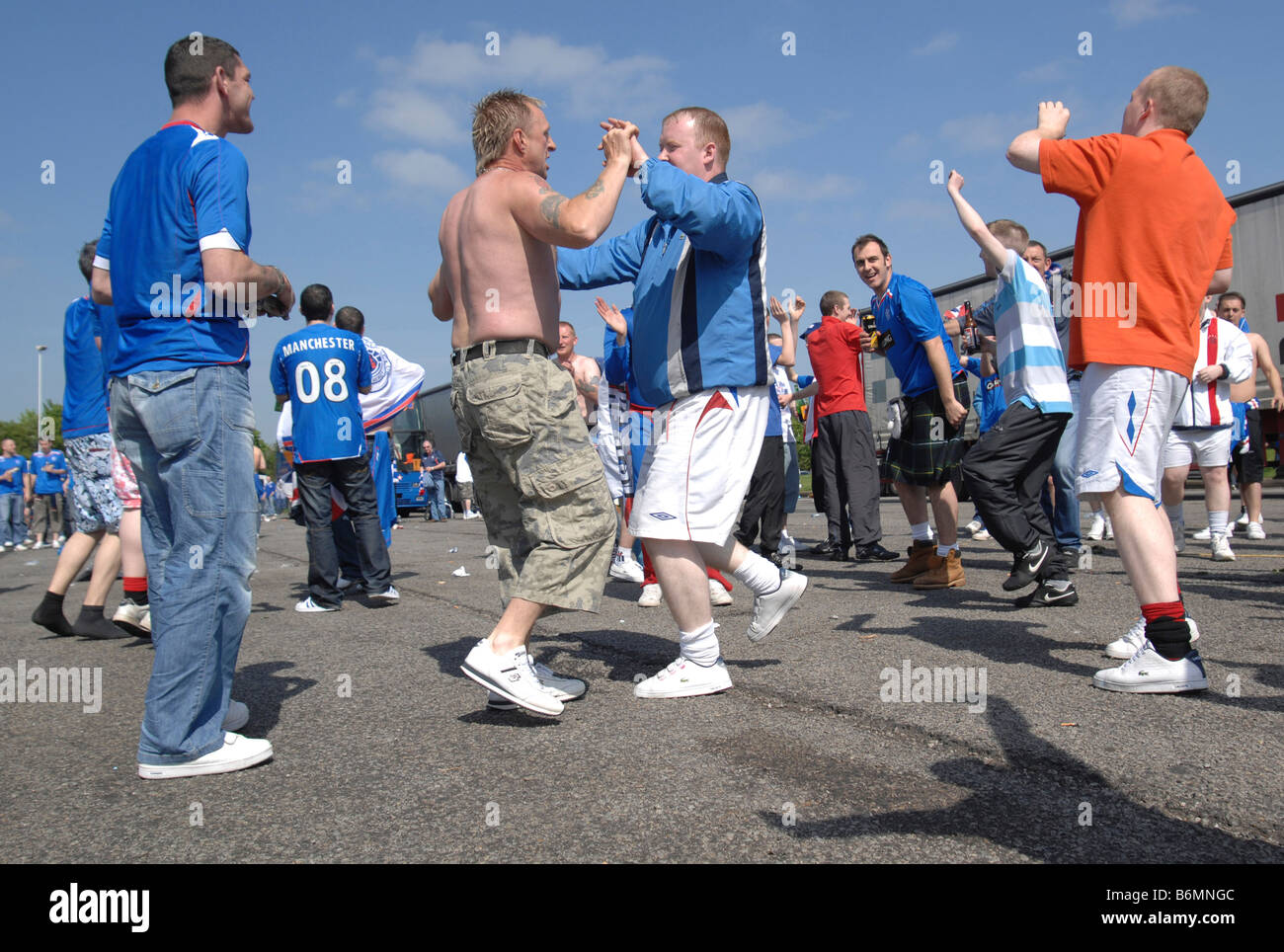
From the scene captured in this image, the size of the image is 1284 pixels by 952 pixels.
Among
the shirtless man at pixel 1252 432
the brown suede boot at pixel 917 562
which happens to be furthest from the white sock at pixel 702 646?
the shirtless man at pixel 1252 432

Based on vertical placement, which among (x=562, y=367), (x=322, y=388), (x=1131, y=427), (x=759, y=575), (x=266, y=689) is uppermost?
(x=322, y=388)

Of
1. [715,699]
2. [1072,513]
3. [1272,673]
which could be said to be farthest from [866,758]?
→ [1072,513]

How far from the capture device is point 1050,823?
1.91 metres

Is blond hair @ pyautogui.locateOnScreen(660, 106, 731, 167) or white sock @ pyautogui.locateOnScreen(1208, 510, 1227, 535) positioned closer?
blond hair @ pyautogui.locateOnScreen(660, 106, 731, 167)

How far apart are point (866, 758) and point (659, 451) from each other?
49.7 inches

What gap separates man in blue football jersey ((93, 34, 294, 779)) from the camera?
2537 millimetres

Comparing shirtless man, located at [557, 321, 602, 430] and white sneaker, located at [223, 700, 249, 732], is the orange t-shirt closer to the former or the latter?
white sneaker, located at [223, 700, 249, 732]

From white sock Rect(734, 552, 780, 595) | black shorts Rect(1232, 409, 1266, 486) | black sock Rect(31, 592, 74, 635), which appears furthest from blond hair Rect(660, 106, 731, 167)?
black shorts Rect(1232, 409, 1266, 486)

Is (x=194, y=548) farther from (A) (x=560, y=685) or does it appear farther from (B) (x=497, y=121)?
(B) (x=497, y=121)

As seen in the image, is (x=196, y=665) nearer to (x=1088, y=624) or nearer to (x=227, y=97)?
→ (x=227, y=97)

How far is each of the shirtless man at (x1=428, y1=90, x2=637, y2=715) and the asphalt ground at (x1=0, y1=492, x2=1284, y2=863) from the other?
377mm

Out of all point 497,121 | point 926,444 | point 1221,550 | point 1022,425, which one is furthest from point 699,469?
point 1221,550

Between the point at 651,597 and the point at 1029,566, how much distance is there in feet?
6.68

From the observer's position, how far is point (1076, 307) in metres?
3.13
